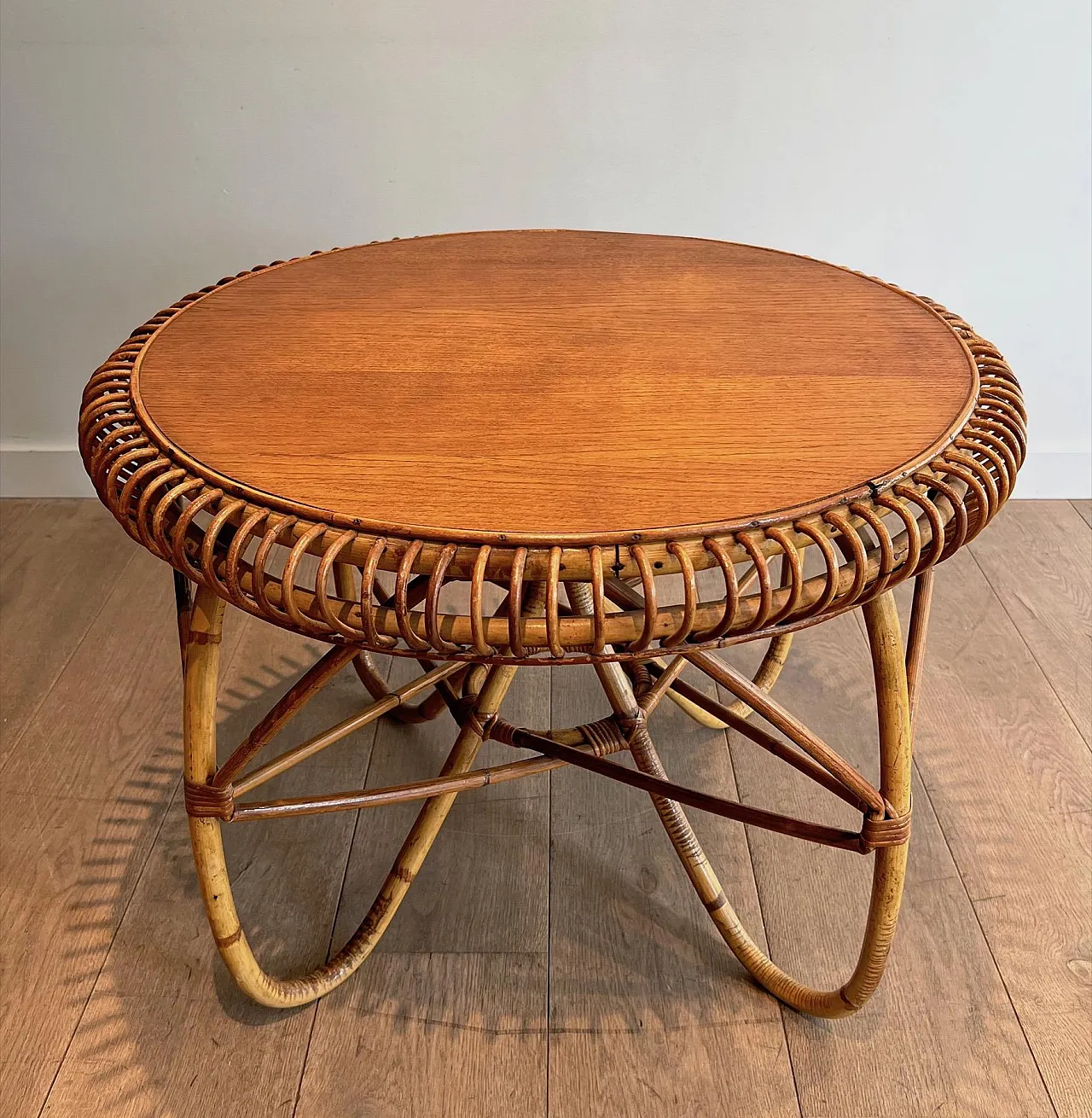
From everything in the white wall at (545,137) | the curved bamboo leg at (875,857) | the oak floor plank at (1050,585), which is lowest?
the oak floor plank at (1050,585)

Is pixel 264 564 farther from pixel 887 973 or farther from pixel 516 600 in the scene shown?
pixel 887 973

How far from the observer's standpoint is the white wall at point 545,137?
4.52 ft

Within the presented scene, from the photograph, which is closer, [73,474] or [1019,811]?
[1019,811]

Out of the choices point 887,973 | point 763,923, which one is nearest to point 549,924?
point 763,923

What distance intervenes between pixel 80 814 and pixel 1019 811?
0.95 m

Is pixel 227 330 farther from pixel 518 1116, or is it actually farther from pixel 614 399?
pixel 518 1116

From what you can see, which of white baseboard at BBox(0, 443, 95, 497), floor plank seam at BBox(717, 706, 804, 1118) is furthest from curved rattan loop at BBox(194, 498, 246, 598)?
white baseboard at BBox(0, 443, 95, 497)

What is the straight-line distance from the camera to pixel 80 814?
1114 millimetres

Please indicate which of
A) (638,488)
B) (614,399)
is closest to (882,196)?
(614,399)

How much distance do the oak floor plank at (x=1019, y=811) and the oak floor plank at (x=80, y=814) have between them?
80 cm

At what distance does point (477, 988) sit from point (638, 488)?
1.69ft

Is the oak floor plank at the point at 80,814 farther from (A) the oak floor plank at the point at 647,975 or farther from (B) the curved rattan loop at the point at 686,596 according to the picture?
(B) the curved rattan loop at the point at 686,596

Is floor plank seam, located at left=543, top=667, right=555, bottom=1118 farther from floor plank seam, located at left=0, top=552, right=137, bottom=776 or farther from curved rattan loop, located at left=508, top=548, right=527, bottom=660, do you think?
floor plank seam, located at left=0, top=552, right=137, bottom=776

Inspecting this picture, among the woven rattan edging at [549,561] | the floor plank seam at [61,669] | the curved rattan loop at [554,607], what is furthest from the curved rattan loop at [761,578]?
the floor plank seam at [61,669]
